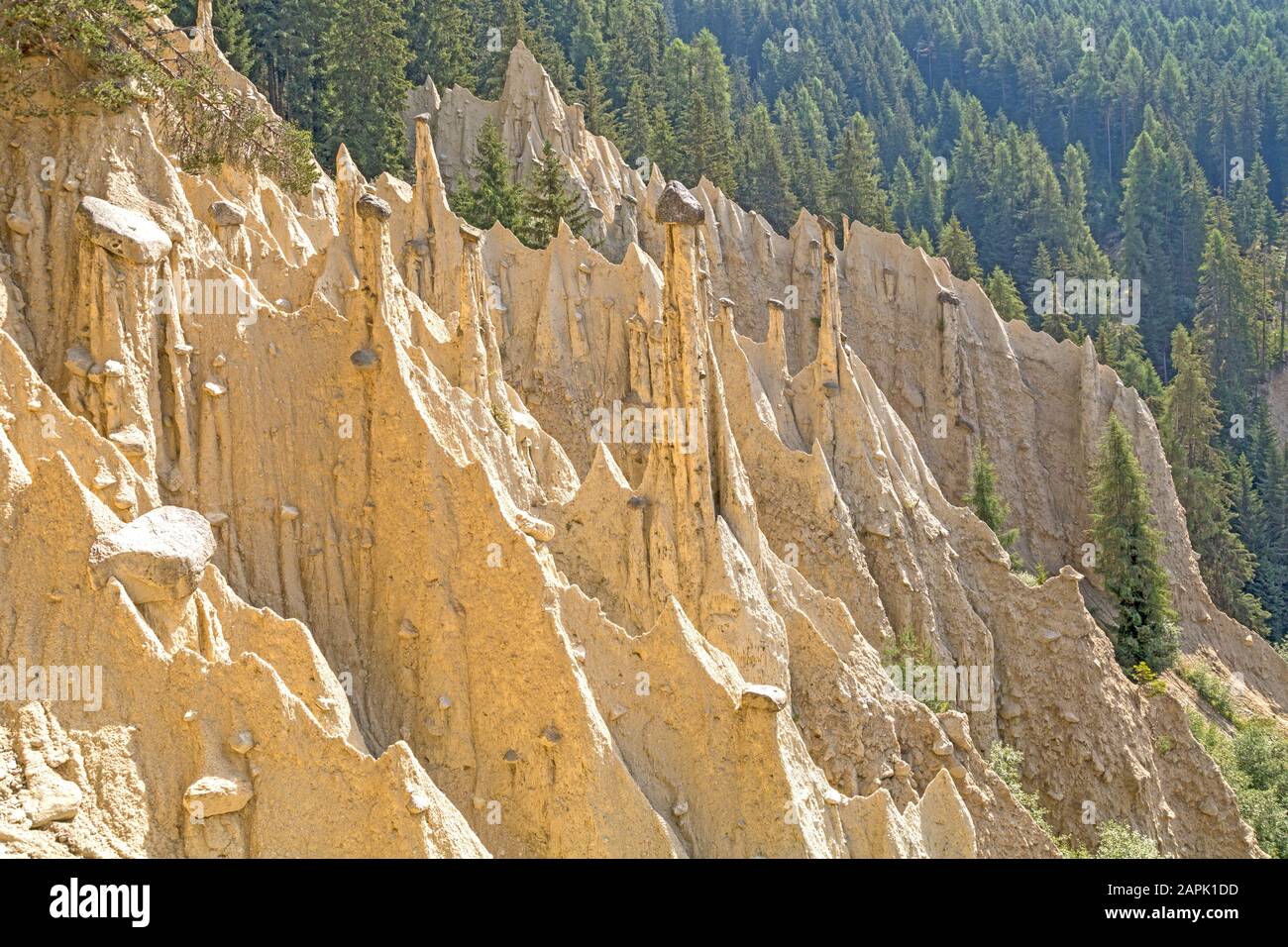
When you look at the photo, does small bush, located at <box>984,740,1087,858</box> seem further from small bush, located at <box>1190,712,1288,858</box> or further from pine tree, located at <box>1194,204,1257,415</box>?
pine tree, located at <box>1194,204,1257,415</box>

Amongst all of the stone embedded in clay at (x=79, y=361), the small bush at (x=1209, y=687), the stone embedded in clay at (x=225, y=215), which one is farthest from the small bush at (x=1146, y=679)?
the stone embedded in clay at (x=79, y=361)

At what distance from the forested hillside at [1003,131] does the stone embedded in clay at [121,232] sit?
830 inches

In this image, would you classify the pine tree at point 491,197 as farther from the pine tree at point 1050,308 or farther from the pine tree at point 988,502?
the pine tree at point 1050,308

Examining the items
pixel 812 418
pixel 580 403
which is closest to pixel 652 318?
pixel 580 403

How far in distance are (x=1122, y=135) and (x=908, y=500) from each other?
72.1 metres

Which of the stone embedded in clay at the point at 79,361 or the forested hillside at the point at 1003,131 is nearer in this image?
the stone embedded in clay at the point at 79,361

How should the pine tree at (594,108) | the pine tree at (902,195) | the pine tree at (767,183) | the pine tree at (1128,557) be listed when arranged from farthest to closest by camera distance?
the pine tree at (902,195)
the pine tree at (767,183)
the pine tree at (594,108)
the pine tree at (1128,557)

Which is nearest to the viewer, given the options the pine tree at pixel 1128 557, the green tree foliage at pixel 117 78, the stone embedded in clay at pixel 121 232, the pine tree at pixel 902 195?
the stone embedded in clay at pixel 121 232

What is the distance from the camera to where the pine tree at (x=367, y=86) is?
39812 millimetres

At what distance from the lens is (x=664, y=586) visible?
17.4m

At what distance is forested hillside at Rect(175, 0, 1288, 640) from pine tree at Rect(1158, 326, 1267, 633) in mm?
102

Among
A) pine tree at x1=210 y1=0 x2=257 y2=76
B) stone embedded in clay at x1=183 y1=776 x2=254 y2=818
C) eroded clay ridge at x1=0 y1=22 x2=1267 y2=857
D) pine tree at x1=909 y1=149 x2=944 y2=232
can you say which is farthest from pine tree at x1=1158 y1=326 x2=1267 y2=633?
stone embedded in clay at x1=183 y1=776 x2=254 y2=818

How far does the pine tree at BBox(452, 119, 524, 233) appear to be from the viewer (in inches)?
1411
